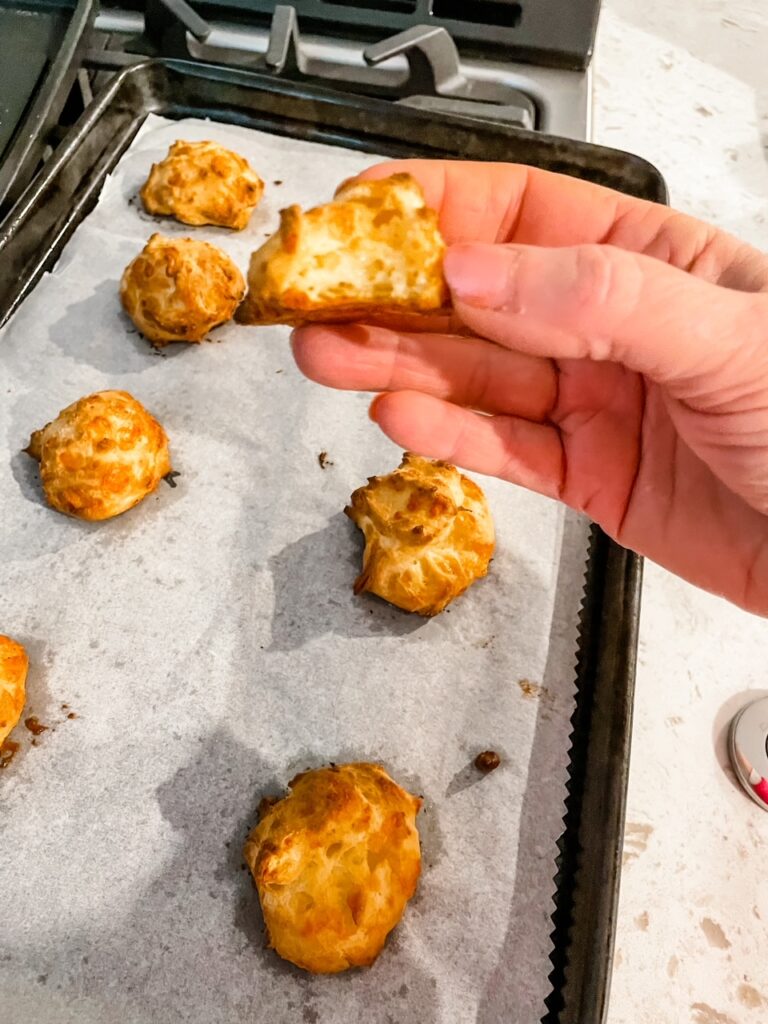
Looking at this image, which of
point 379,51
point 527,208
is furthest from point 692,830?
point 379,51

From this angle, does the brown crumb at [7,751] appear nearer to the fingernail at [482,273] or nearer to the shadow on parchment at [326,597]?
the shadow on parchment at [326,597]

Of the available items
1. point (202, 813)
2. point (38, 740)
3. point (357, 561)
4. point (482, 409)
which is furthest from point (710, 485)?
point (38, 740)

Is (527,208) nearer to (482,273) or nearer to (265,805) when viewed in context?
(482,273)

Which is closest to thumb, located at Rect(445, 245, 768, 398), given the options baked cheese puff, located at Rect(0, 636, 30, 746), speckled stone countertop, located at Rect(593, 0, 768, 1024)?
speckled stone countertop, located at Rect(593, 0, 768, 1024)

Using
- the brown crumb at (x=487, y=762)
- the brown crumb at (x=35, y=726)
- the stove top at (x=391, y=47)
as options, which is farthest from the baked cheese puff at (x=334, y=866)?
the stove top at (x=391, y=47)

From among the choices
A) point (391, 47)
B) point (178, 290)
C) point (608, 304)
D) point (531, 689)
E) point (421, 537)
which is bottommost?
point (531, 689)

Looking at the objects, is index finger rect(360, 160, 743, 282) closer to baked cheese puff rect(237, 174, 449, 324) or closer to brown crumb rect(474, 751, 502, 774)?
baked cheese puff rect(237, 174, 449, 324)
